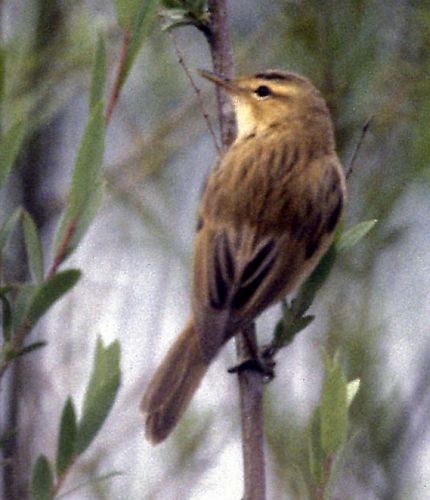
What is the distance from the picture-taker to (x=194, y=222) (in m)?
3.01

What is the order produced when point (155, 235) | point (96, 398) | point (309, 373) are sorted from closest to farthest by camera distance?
point (96, 398)
point (309, 373)
point (155, 235)

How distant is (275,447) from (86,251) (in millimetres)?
857

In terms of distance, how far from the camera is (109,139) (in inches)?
133

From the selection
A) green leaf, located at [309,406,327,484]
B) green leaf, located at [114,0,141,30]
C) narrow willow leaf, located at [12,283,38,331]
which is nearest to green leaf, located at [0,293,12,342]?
narrow willow leaf, located at [12,283,38,331]

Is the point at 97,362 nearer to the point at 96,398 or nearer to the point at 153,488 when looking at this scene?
the point at 96,398

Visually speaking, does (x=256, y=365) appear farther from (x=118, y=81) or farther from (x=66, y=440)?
(x=118, y=81)

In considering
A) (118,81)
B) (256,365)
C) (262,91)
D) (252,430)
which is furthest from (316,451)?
(262,91)

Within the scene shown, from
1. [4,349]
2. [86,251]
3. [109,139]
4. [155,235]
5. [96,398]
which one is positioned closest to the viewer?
[4,349]

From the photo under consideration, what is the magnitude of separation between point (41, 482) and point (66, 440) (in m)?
0.07

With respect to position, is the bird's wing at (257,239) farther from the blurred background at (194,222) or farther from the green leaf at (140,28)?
the green leaf at (140,28)

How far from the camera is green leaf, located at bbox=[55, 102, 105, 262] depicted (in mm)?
1287

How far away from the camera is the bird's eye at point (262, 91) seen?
318 centimetres

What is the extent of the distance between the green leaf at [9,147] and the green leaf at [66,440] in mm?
293

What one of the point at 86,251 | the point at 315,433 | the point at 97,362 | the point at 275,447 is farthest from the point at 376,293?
the point at 97,362
